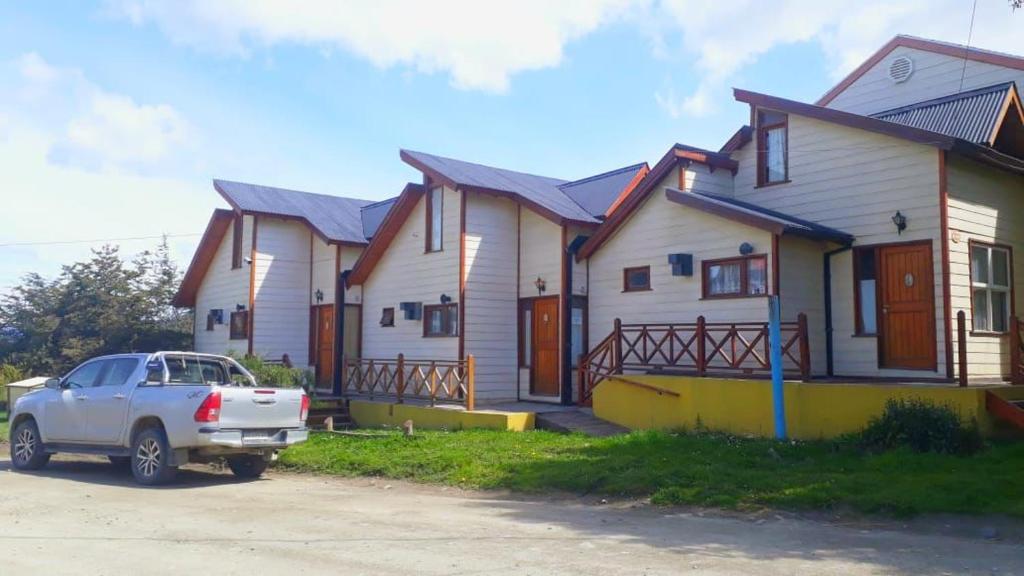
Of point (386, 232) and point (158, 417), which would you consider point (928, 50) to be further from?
point (158, 417)

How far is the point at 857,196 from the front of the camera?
14625 millimetres

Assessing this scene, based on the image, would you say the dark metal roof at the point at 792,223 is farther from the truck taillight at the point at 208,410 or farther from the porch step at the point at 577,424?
the truck taillight at the point at 208,410

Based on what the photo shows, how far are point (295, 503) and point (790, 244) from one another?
29.9 feet

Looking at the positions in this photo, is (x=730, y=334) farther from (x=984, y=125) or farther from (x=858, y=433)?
(x=984, y=125)

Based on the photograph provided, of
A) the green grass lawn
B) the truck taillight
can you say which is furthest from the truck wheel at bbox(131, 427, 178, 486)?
the green grass lawn

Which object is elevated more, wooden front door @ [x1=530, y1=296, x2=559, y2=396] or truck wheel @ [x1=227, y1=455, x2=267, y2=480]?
wooden front door @ [x1=530, y1=296, x2=559, y2=396]

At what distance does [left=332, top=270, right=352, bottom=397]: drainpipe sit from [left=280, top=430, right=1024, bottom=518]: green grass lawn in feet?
26.6

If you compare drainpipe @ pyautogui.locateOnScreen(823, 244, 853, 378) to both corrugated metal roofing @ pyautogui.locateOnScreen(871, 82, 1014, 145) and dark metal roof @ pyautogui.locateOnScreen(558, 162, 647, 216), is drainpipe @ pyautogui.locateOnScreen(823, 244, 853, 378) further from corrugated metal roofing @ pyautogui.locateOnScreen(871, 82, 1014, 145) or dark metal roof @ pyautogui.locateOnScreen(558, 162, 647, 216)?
dark metal roof @ pyautogui.locateOnScreen(558, 162, 647, 216)

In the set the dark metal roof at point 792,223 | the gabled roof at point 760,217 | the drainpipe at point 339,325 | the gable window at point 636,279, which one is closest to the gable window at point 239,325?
the drainpipe at point 339,325

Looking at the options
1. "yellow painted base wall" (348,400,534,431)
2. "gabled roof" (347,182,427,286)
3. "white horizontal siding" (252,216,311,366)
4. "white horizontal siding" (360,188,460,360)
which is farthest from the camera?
"white horizontal siding" (252,216,311,366)

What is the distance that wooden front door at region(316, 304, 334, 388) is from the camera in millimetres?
23656

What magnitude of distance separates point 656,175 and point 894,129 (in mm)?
4315

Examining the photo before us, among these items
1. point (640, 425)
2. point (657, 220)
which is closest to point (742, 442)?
point (640, 425)

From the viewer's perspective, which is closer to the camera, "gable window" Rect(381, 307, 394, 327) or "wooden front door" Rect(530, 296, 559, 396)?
"wooden front door" Rect(530, 296, 559, 396)
